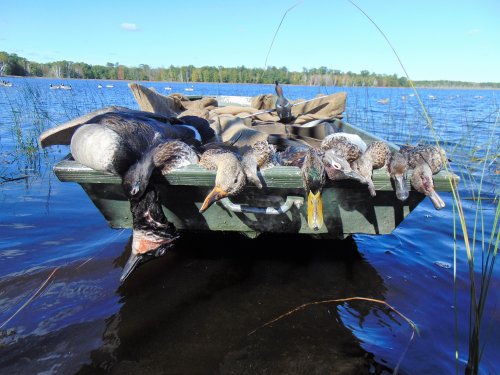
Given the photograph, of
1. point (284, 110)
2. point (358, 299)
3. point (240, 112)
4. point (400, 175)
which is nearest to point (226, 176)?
point (400, 175)

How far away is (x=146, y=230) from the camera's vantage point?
250cm

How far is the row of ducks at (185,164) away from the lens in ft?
7.80

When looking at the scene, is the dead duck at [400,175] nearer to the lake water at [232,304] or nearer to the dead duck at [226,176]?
the lake water at [232,304]

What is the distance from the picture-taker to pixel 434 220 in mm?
5027

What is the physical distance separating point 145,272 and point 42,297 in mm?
827

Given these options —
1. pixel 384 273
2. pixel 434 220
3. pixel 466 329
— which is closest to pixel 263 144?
pixel 384 273

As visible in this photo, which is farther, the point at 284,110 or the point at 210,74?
the point at 210,74

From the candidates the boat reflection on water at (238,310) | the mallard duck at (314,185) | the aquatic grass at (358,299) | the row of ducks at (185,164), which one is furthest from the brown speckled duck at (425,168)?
the boat reflection on water at (238,310)

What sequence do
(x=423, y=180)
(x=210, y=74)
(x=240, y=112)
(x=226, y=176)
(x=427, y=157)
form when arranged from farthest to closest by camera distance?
(x=210, y=74) < (x=240, y=112) < (x=427, y=157) < (x=423, y=180) < (x=226, y=176)

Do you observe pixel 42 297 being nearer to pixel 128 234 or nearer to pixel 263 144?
pixel 128 234

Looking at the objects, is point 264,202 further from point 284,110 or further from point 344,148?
point 284,110

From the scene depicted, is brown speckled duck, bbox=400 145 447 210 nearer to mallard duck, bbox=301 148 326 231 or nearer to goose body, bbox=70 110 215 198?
mallard duck, bbox=301 148 326 231

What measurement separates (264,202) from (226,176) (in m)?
0.53

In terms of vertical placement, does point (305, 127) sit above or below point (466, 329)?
above
